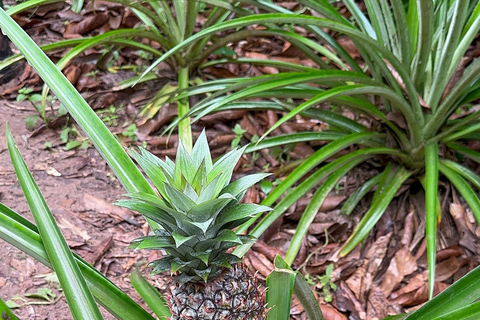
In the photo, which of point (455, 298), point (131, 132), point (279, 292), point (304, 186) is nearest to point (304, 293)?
point (279, 292)

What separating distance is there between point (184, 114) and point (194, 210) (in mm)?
1204

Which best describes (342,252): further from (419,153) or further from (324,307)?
(419,153)

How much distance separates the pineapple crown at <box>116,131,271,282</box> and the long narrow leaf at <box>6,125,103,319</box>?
0.12 meters

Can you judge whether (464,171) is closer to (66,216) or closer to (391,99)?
(391,99)

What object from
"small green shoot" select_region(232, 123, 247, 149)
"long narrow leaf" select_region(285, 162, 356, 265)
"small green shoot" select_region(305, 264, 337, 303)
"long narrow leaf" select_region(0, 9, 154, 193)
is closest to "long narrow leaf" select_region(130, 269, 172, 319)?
"long narrow leaf" select_region(0, 9, 154, 193)

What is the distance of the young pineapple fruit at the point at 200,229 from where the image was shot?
0.85 metres

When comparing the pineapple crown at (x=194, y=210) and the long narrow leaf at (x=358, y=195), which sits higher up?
the pineapple crown at (x=194, y=210)

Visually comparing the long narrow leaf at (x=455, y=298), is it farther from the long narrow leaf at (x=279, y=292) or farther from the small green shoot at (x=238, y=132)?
the small green shoot at (x=238, y=132)

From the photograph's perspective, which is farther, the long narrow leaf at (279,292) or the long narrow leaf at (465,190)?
the long narrow leaf at (465,190)

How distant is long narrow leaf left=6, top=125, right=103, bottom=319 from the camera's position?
0.86m

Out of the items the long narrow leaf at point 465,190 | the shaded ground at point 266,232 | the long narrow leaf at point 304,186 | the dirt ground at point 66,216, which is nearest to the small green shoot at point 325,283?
the shaded ground at point 266,232

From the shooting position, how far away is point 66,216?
6.12 feet

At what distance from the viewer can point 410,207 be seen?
187 cm

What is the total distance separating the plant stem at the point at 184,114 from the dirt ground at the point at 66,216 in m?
0.38
